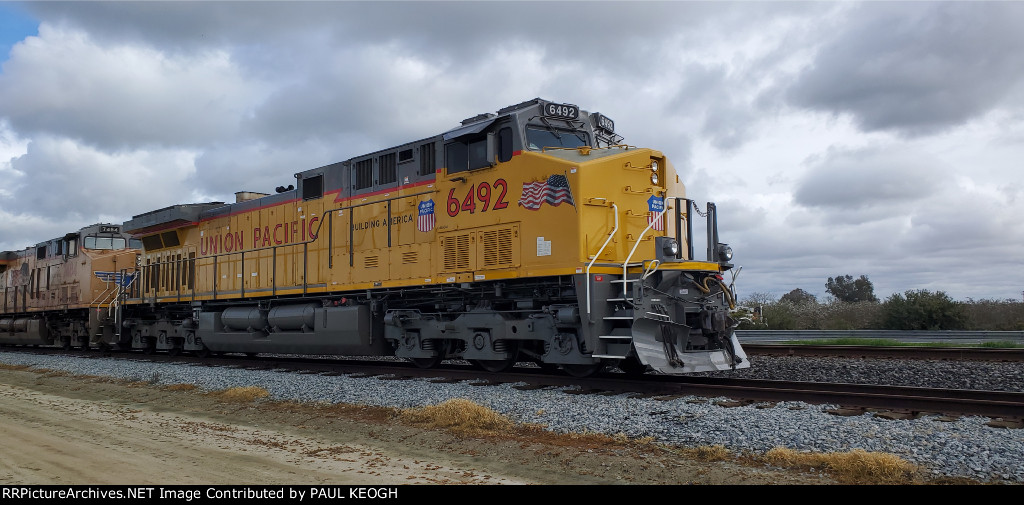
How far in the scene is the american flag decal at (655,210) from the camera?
10492mm

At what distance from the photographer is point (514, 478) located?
5.45 metres

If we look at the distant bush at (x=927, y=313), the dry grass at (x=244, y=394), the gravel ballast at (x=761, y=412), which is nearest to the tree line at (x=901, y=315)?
the distant bush at (x=927, y=313)

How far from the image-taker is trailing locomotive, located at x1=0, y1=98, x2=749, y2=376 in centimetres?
954

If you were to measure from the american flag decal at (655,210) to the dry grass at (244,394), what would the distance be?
6.18 metres

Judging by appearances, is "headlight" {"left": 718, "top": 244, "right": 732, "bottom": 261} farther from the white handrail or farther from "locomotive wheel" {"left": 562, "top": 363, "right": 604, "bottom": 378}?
"locomotive wheel" {"left": 562, "top": 363, "right": 604, "bottom": 378}

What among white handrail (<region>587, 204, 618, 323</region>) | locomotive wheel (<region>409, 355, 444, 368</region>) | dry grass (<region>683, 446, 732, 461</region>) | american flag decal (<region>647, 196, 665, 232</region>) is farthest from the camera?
locomotive wheel (<region>409, 355, 444, 368</region>)

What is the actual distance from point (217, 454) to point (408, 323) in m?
5.96

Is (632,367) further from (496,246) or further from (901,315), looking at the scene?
(901,315)

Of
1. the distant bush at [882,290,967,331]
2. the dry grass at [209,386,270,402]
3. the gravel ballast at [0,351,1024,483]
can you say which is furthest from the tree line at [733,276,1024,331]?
the dry grass at [209,386,270,402]

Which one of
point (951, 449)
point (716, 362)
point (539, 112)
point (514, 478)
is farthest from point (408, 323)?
point (951, 449)

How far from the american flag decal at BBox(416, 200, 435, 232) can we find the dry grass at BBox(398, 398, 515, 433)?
13.9 feet

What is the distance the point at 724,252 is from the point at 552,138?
3105 mm

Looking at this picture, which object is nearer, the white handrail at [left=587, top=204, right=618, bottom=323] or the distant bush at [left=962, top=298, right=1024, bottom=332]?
the white handrail at [left=587, top=204, right=618, bottom=323]

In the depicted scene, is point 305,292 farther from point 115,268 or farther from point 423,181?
point 115,268
